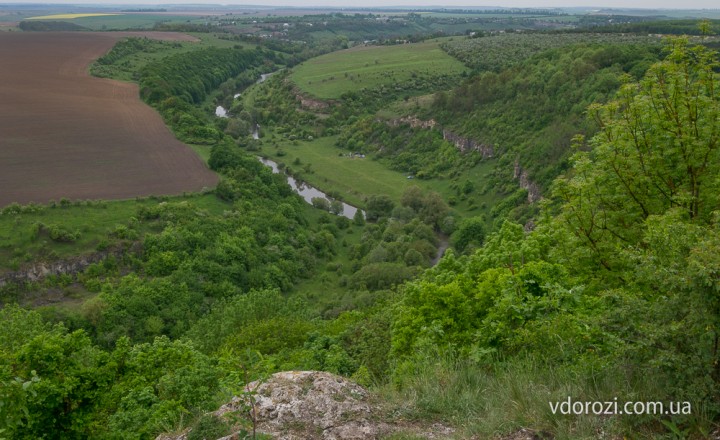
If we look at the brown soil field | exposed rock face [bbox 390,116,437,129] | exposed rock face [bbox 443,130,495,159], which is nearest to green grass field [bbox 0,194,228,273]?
the brown soil field

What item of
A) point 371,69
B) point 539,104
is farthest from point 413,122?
point 371,69

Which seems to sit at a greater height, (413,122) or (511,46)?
(511,46)

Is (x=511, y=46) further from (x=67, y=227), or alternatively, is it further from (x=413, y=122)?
(x=67, y=227)

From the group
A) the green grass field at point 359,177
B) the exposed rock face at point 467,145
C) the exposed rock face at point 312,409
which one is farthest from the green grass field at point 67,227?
the exposed rock face at point 312,409

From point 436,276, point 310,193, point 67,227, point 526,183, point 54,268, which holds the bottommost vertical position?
point 310,193

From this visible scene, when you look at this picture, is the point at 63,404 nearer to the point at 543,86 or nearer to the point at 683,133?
the point at 683,133

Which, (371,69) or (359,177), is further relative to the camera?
(371,69)

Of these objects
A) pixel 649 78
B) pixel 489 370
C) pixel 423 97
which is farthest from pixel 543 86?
pixel 489 370

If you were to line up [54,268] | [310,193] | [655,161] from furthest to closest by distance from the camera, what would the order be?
[310,193], [54,268], [655,161]

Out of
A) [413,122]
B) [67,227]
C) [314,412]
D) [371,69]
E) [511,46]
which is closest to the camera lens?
[314,412]

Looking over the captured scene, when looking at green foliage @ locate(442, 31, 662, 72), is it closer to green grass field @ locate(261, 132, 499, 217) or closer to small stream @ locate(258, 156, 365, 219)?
→ green grass field @ locate(261, 132, 499, 217)
